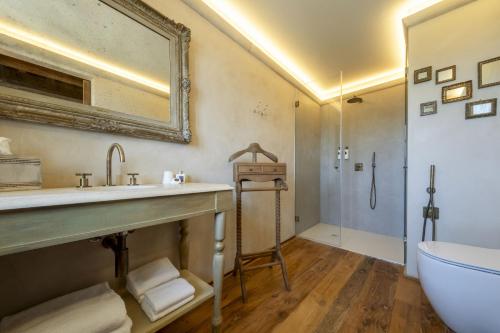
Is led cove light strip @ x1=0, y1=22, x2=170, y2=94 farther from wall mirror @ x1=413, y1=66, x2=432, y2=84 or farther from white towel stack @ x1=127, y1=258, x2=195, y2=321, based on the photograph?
wall mirror @ x1=413, y1=66, x2=432, y2=84

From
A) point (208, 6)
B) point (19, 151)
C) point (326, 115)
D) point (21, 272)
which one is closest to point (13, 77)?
point (19, 151)

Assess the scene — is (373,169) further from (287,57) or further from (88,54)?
(88,54)

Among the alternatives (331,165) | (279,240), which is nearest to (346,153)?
(331,165)

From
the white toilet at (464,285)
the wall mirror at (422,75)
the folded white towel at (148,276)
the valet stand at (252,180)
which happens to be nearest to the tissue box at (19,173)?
the folded white towel at (148,276)

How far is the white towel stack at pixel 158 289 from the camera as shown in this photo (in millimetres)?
906

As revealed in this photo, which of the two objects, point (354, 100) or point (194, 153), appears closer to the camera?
point (194, 153)

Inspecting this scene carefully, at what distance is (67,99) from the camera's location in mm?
923

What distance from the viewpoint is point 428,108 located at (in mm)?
1646

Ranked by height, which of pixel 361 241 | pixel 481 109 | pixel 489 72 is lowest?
pixel 361 241

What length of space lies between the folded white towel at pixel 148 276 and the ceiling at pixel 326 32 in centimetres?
182

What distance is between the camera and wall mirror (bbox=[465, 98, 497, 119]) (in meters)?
1.38

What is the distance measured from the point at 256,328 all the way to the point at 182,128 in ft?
4.52

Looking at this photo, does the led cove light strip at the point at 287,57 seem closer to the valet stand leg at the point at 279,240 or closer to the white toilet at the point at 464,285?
the valet stand leg at the point at 279,240

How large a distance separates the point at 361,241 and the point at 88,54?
10.7 ft
